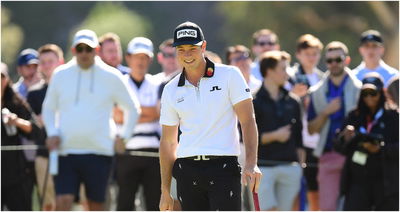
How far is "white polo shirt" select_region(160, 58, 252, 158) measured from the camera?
32.9 ft

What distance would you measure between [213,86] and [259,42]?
6.07 metres

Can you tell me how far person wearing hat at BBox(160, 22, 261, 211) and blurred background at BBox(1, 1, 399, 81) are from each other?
29480mm

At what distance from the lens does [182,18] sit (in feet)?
240

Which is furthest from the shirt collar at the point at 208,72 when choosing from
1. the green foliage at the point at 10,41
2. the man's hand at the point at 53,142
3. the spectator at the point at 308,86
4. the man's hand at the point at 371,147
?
the green foliage at the point at 10,41

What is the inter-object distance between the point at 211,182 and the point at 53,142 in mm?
3529

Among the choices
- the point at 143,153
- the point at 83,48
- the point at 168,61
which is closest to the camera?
the point at 83,48

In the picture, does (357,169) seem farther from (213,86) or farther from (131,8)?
(131,8)

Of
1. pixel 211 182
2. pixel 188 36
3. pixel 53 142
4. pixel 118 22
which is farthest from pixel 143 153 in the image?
pixel 118 22

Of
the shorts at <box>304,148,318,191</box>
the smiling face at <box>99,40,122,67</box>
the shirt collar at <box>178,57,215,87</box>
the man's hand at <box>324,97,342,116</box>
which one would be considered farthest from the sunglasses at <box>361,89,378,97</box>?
the smiling face at <box>99,40,122,67</box>

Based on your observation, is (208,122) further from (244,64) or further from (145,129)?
(244,64)

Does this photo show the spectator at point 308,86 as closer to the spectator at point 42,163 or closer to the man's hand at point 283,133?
the man's hand at point 283,133

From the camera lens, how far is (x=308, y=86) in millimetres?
14656

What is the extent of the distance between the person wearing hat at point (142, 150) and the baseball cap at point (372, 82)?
2.56 meters

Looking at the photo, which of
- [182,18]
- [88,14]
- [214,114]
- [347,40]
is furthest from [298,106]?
[88,14]
